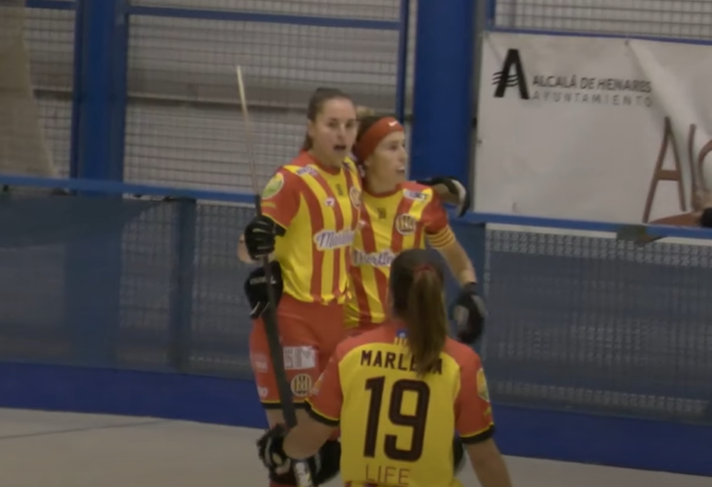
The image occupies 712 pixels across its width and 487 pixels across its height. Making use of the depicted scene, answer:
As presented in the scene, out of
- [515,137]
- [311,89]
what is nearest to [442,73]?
[515,137]

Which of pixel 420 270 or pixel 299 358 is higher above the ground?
pixel 420 270

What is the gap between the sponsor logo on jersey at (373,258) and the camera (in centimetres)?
568

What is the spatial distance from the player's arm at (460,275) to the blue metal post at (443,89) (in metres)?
2.52

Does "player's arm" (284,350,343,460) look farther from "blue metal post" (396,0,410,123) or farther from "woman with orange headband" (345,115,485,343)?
"blue metal post" (396,0,410,123)

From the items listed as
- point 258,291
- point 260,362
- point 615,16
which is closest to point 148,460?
point 260,362

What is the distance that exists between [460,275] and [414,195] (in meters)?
0.38

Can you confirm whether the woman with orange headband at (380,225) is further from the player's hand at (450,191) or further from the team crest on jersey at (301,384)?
the team crest on jersey at (301,384)

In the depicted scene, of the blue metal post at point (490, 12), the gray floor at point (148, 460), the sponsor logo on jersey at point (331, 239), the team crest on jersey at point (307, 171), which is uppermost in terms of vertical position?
the blue metal post at point (490, 12)

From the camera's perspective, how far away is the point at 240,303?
771 centimetres

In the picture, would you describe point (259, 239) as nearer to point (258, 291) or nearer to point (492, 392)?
point (258, 291)

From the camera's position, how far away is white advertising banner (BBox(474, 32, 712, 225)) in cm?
830

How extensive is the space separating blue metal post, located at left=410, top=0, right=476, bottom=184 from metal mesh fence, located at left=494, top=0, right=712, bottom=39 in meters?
0.61

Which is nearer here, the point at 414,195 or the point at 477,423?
the point at 477,423

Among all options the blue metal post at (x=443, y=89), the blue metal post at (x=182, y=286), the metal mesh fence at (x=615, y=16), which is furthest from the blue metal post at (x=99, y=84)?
the metal mesh fence at (x=615, y=16)
